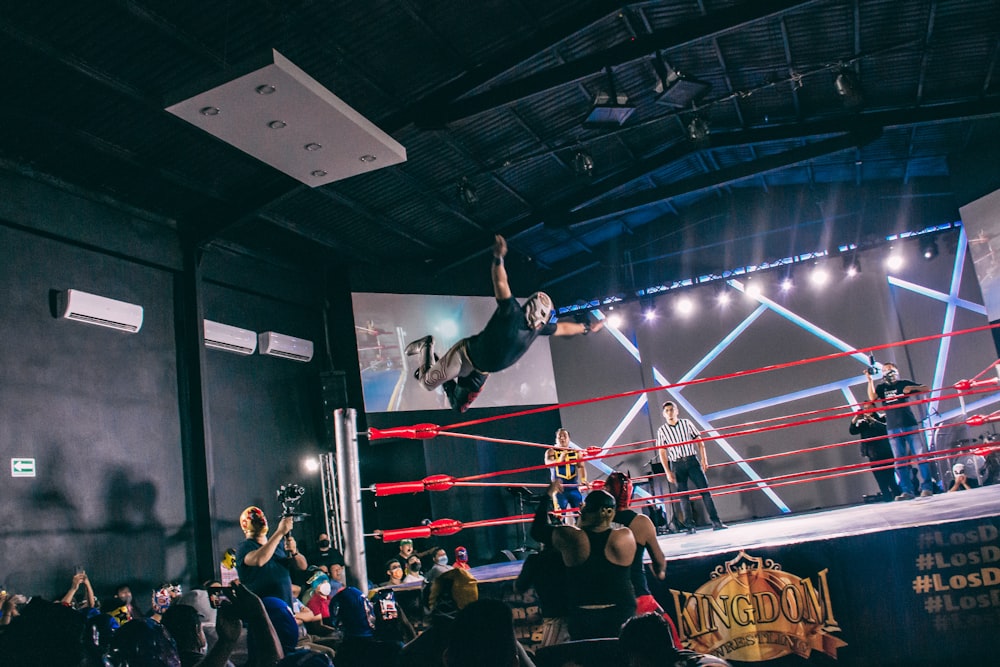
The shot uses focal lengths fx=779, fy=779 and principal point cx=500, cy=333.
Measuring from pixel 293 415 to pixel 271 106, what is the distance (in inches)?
181

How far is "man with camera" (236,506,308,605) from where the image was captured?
11.7 ft

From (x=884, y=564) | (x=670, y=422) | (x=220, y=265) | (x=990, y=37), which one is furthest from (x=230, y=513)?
(x=990, y=37)

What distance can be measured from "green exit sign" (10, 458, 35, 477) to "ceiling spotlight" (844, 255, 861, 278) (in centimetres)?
889

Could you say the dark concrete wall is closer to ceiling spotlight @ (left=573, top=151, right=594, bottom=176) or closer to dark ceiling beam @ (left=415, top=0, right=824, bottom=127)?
dark ceiling beam @ (left=415, top=0, right=824, bottom=127)

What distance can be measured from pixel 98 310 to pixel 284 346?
2.36 metres

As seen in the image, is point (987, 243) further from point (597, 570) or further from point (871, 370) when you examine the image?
point (597, 570)

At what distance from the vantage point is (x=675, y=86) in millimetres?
6168

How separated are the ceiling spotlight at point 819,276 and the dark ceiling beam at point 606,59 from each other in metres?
4.75

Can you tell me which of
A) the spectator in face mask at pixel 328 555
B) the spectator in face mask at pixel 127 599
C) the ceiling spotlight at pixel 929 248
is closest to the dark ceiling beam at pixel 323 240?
the spectator in face mask at pixel 328 555

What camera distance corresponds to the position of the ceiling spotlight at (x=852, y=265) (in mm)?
9617

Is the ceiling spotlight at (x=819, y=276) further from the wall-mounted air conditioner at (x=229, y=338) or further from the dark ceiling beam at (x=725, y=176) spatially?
the wall-mounted air conditioner at (x=229, y=338)

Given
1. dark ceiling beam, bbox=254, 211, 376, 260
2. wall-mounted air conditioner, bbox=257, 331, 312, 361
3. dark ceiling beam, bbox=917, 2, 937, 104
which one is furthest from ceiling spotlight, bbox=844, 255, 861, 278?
wall-mounted air conditioner, bbox=257, 331, 312, 361

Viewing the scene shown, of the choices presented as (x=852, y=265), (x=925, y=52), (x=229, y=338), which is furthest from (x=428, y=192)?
(x=852, y=265)

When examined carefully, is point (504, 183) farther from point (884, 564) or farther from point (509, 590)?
point (884, 564)
